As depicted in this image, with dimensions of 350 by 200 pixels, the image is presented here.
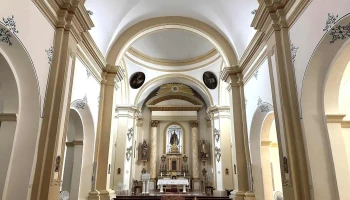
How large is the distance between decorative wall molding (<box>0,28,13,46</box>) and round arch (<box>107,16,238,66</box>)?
4884mm

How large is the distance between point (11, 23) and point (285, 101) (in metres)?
5.18

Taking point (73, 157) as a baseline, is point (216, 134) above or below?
above

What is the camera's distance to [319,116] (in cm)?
483

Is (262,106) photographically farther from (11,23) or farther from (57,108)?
(11,23)

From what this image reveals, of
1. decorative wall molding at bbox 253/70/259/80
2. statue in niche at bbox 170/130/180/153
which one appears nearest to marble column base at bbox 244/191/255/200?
decorative wall molding at bbox 253/70/259/80

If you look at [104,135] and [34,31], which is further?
[104,135]

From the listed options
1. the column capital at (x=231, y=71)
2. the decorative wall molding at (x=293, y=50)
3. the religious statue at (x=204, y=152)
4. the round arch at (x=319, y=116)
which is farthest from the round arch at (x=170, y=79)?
the round arch at (x=319, y=116)

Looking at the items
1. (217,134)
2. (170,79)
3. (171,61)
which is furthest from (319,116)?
(170,79)

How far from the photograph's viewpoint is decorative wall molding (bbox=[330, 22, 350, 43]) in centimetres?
417

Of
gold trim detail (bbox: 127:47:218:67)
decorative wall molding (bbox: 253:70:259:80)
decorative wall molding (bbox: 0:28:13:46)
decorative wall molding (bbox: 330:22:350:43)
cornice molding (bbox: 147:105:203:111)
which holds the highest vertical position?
gold trim detail (bbox: 127:47:218:67)

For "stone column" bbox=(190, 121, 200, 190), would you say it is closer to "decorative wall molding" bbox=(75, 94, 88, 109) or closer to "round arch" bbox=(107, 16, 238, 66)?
"round arch" bbox=(107, 16, 238, 66)

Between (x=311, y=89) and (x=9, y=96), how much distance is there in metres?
5.65

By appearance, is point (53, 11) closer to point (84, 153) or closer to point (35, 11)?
point (35, 11)

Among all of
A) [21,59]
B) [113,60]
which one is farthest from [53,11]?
[113,60]
